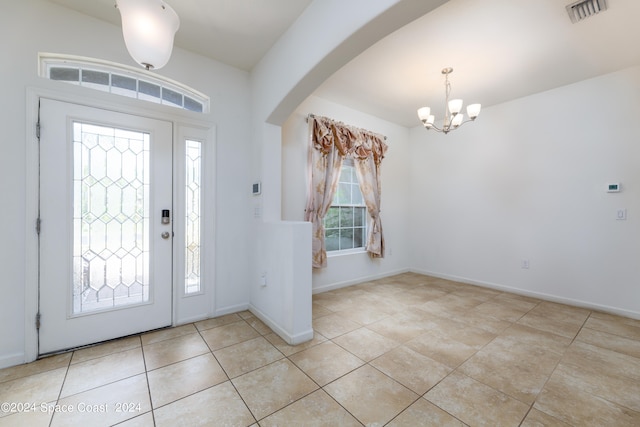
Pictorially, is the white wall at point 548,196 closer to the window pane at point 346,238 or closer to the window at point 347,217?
the window at point 347,217

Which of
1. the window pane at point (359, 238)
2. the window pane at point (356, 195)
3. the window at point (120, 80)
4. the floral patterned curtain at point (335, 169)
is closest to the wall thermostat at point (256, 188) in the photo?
the floral patterned curtain at point (335, 169)

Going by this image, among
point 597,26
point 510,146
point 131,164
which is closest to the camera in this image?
point 597,26

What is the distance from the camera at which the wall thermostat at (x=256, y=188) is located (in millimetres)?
2797

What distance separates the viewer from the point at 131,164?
236cm

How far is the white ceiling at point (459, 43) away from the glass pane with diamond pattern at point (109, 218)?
1.14 meters

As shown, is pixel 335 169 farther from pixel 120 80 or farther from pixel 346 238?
pixel 120 80

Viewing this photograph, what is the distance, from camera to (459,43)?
2426 mm

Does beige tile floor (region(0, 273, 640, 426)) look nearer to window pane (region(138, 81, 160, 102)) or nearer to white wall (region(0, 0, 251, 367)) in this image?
white wall (region(0, 0, 251, 367))

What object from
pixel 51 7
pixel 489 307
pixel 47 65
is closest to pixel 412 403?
pixel 489 307

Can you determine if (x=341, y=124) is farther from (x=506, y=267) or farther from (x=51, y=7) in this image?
(x=506, y=267)

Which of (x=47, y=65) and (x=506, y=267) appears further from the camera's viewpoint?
(x=506, y=267)

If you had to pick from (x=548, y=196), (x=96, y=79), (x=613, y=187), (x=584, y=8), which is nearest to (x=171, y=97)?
(x=96, y=79)

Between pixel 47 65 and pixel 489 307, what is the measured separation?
5272mm

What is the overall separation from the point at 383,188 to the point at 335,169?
1279 millimetres
